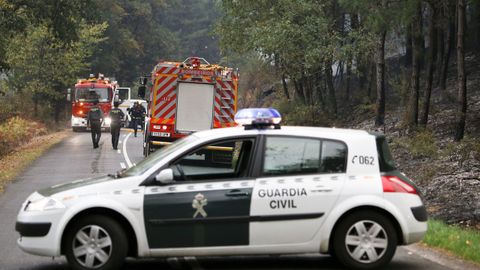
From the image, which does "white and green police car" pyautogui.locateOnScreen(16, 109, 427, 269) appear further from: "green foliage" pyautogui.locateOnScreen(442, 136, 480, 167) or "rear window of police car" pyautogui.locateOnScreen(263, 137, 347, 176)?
"green foliage" pyautogui.locateOnScreen(442, 136, 480, 167)

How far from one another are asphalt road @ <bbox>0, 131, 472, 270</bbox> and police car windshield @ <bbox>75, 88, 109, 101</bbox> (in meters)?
17.7

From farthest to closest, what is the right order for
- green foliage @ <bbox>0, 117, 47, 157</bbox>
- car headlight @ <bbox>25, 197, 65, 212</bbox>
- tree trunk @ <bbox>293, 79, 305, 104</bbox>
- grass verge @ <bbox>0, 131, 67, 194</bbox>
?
tree trunk @ <bbox>293, 79, 305, 104</bbox>
green foliage @ <bbox>0, 117, 47, 157</bbox>
grass verge @ <bbox>0, 131, 67, 194</bbox>
car headlight @ <bbox>25, 197, 65, 212</bbox>

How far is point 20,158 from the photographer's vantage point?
23.2 metres

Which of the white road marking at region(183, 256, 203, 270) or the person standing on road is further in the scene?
the person standing on road

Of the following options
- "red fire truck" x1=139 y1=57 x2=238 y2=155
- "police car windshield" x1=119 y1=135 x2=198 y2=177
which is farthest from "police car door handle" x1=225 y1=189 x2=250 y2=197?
"red fire truck" x1=139 y1=57 x2=238 y2=155

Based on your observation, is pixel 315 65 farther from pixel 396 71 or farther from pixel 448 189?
pixel 448 189

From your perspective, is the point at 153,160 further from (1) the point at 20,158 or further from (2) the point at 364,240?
(1) the point at 20,158

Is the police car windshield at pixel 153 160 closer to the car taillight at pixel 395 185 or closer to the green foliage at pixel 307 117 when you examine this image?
the car taillight at pixel 395 185

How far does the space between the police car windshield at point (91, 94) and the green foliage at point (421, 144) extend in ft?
71.3

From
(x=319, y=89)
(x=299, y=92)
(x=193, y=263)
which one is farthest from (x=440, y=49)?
(x=193, y=263)

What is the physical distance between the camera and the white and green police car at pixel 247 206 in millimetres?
7387

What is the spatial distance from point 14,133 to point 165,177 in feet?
79.4

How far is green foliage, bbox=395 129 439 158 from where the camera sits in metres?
21.2

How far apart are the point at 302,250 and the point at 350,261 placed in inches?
19.9
